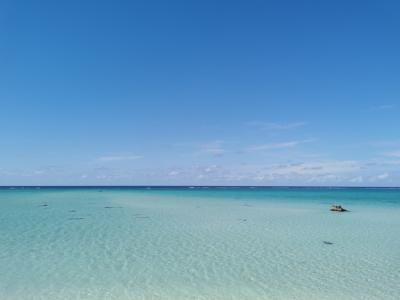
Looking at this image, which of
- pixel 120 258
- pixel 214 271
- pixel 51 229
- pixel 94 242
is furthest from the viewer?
pixel 51 229

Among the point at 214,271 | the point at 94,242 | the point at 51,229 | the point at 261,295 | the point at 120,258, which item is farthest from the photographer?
the point at 51,229

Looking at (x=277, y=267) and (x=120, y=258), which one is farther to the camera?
(x=120, y=258)

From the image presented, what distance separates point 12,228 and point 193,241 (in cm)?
1067

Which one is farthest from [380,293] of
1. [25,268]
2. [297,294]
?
[25,268]

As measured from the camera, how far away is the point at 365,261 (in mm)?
11688

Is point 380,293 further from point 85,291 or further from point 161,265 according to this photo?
point 85,291

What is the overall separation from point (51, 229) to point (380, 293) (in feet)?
52.3

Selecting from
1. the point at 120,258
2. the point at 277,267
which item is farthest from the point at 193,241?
the point at 277,267

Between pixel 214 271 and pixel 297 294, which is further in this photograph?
pixel 214 271

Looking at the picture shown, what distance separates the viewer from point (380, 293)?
8484mm

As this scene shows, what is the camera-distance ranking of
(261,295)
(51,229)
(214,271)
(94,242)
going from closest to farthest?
(261,295) → (214,271) → (94,242) → (51,229)

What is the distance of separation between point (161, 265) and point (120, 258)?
1.75m

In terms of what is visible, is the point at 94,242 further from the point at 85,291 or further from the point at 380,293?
the point at 380,293

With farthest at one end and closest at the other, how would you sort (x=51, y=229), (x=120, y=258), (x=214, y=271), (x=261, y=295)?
(x=51, y=229) → (x=120, y=258) → (x=214, y=271) → (x=261, y=295)
